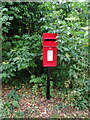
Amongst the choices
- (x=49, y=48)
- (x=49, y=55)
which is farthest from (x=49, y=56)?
(x=49, y=48)

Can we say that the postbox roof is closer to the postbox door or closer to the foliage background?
the foliage background

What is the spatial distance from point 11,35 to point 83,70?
2.21m

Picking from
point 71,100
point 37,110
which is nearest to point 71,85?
point 71,100

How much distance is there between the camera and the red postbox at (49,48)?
7.14 ft

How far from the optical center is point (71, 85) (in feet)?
8.51

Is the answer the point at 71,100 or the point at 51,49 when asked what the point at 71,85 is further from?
the point at 51,49

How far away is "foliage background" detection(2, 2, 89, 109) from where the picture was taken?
2.12 metres

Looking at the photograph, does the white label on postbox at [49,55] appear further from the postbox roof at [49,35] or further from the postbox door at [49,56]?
the postbox roof at [49,35]

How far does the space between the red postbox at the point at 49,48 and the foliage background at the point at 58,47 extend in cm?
11

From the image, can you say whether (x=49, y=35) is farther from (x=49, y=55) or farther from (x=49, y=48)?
(x=49, y=55)

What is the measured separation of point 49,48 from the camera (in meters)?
2.21

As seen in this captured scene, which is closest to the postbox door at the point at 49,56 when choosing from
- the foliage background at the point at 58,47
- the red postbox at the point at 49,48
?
the red postbox at the point at 49,48

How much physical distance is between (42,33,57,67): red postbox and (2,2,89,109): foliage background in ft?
0.36

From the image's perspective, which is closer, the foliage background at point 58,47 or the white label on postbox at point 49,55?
the foliage background at point 58,47
